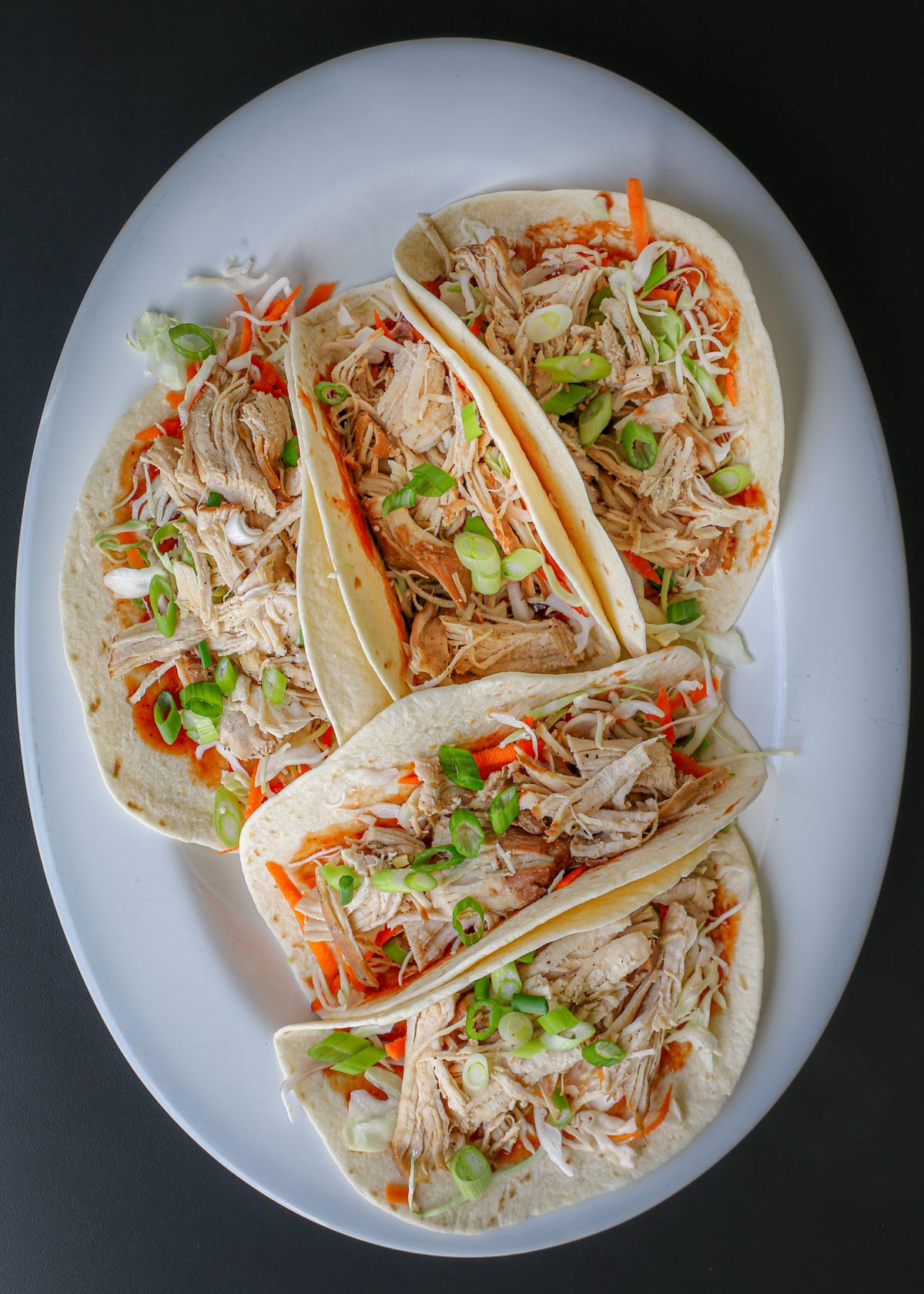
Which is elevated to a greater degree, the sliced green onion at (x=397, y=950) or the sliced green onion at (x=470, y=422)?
the sliced green onion at (x=470, y=422)

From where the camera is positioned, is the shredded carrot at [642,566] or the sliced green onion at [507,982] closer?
the sliced green onion at [507,982]

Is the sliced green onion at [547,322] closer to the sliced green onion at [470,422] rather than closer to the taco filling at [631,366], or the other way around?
the taco filling at [631,366]

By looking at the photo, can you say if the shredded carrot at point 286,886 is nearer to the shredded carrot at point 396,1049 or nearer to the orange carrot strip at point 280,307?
the shredded carrot at point 396,1049

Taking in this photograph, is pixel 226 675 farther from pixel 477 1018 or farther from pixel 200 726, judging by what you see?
pixel 477 1018

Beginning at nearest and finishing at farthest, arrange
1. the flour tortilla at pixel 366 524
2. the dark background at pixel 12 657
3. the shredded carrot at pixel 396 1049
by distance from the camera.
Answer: the flour tortilla at pixel 366 524 < the shredded carrot at pixel 396 1049 < the dark background at pixel 12 657

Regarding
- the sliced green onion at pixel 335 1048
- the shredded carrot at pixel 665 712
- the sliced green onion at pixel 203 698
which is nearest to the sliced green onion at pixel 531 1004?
the sliced green onion at pixel 335 1048

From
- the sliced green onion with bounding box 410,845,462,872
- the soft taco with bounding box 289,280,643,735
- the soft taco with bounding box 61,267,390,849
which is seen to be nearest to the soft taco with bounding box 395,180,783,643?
the soft taco with bounding box 289,280,643,735

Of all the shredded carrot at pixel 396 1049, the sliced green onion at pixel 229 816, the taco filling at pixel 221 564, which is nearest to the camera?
the taco filling at pixel 221 564

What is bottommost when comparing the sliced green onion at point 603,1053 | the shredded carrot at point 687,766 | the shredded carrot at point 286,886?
the sliced green onion at point 603,1053

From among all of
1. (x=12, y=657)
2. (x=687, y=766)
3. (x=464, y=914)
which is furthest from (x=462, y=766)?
(x=12, y=657)
